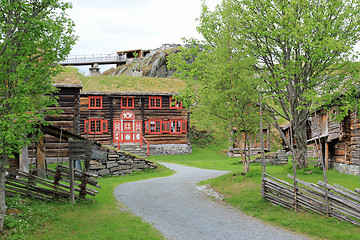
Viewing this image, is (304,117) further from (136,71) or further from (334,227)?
(136,71)

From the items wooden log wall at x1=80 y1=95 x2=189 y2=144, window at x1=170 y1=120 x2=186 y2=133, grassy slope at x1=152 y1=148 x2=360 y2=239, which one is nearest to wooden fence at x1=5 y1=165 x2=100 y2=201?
grassy slope at x1=152 y1=148 x2=360 y2=239

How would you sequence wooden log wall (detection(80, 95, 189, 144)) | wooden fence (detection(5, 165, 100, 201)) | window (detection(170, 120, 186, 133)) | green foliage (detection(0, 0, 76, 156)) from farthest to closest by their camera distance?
window (detection(170, 120, 186, 133)) → wooden log wall (detection(80, 95, 189, 144)) → wooden fence (detection(5, 165, 100, 201)) → green foliage (detection(0, 0, 76, 156))

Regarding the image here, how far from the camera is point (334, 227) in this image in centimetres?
877

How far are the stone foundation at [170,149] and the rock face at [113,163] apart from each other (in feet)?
46.9

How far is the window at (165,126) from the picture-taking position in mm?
36062

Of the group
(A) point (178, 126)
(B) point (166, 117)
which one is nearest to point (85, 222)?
(B) point (166, 117)

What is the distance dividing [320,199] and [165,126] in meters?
27.5

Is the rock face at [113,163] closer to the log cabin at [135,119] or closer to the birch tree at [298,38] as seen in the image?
the birch tree at [298,38]

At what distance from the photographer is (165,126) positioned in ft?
120

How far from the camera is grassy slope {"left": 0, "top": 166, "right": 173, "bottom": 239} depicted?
8.34 metres

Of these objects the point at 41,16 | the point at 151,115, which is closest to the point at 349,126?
the point at 41,16

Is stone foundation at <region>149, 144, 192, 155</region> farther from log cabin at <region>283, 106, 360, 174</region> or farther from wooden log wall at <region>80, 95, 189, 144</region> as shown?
log cabin at <region>283, 106, 360, 174</region>

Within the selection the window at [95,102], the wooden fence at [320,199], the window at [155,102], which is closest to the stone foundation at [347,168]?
the wooden fence at [320,199]

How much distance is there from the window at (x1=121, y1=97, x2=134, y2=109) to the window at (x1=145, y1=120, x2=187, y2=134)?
260 cm
